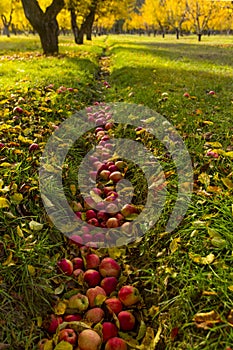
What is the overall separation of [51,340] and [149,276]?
88 centimetres

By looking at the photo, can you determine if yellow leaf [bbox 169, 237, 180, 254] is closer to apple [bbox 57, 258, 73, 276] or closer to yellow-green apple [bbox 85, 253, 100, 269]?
yellow-green apple [bbox 85, 253, 100, 269]

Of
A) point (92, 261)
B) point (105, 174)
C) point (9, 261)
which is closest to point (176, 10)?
point (105, 174)

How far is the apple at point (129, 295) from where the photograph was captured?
8.08 feet

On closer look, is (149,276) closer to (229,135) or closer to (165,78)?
(229,135)

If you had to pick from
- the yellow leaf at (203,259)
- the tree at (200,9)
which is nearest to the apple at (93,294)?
the yellow leaf at (203,259)

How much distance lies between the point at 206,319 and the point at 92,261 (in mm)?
1053

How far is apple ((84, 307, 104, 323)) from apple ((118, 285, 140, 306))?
184 millimetres

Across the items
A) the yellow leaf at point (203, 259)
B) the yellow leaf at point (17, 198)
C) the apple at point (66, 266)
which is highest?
the yellow leaf at point (17, 198)

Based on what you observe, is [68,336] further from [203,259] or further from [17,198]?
[17,198]

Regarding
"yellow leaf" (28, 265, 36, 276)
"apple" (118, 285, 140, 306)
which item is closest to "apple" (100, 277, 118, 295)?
"apple" (118, 285, 140, 306)

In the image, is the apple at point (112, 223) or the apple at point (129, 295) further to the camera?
the apple at point (112, 223)

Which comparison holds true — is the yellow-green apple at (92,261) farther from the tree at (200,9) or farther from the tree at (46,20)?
the tree at (200,9)

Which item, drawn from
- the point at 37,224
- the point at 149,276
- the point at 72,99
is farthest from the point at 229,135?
the point at 72,99

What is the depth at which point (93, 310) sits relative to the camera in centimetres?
239
